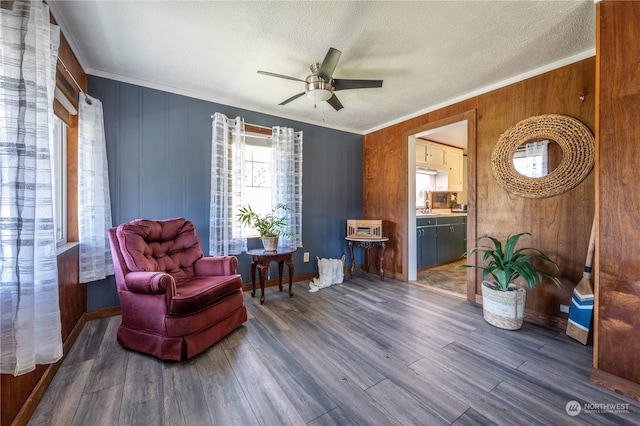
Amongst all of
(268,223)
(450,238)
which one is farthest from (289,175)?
(450,238)

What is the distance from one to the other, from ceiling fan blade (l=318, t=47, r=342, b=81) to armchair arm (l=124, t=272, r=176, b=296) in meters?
1.94

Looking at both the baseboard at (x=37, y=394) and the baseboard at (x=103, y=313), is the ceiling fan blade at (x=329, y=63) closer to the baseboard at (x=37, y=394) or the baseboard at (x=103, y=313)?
the baseboard at (x=37, y=394)

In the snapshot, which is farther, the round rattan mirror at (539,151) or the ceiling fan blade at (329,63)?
the round rattan mirror at (539,151)

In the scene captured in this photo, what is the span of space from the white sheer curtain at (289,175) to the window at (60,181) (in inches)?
81.0

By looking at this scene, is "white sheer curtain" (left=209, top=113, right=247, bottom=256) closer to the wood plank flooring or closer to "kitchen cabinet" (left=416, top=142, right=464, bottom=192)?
the wood plank flooring

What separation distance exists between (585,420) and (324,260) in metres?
2.76

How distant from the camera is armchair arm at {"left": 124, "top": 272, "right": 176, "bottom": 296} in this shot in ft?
5.72

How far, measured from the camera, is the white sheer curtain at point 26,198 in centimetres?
106

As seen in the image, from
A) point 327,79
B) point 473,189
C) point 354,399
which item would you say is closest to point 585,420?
point 354,399

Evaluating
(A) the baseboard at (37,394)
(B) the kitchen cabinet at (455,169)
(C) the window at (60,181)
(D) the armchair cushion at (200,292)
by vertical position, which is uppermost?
(B) the kitchen cabinet at (455,169)

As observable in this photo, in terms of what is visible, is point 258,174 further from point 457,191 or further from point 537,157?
point 457,191

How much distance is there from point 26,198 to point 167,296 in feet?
3.14

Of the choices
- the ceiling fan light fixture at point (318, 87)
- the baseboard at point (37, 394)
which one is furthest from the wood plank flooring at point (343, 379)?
the ceiling fan light fixture at point (318, 87)

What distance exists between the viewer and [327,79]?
6.73 feet
